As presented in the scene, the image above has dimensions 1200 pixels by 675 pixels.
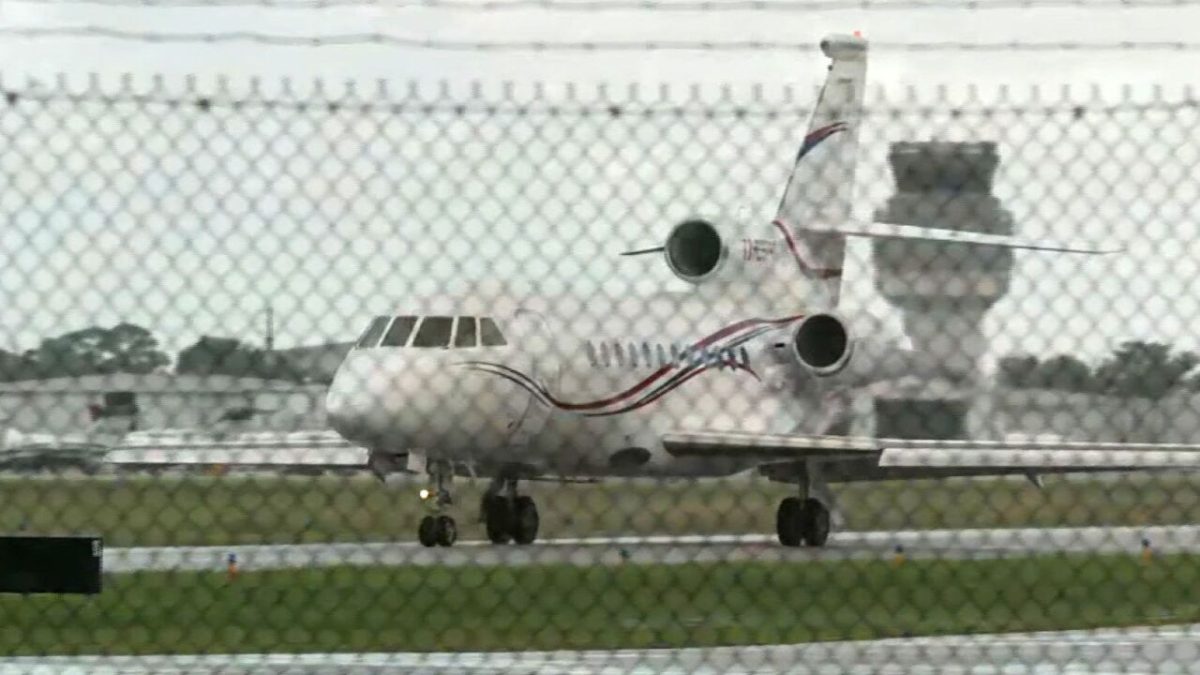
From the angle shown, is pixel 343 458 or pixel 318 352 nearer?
pixel 318 352

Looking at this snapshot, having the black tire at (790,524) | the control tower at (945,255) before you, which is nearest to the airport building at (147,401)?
the control tower at (945,255)

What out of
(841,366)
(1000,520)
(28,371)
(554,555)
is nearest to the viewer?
(28,371)

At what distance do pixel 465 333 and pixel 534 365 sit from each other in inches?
48.9

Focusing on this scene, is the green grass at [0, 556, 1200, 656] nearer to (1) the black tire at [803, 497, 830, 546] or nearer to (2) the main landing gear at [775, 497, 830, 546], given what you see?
(2) the main landing gear at [775, 497, 830, 546]

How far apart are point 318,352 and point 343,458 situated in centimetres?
1601

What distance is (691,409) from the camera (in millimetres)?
22703

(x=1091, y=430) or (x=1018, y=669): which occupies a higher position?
(x=1091, y=430)

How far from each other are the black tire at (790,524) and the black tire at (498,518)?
2.80m

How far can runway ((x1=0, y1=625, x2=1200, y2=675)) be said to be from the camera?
9.33 meters

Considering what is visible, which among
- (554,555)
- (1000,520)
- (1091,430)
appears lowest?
(554,555)

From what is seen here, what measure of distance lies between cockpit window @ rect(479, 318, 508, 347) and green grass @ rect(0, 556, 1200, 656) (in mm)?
4098

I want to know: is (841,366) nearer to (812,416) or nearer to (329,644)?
(812,416)

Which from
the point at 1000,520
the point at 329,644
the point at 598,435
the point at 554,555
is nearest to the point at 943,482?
the point at 598,435

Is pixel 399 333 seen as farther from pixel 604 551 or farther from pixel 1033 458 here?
pixel 1033 458
